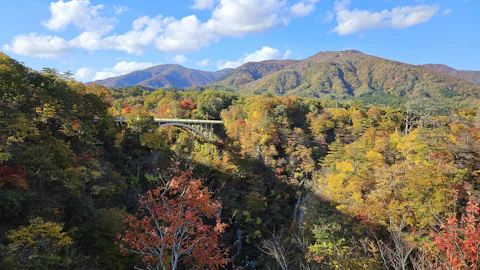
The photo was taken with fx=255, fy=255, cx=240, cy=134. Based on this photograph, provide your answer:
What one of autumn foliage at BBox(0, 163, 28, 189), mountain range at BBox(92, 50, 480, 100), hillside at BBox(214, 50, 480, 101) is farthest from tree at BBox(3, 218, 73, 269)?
hillside at BBox(214, 50, 480, 101)

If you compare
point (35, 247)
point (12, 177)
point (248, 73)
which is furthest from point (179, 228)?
point (248, 73)

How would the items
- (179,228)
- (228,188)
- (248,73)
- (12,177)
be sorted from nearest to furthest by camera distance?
(179,228), (12,177), (228,188), (248,73)

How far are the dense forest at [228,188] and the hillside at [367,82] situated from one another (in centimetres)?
Answer: 6672

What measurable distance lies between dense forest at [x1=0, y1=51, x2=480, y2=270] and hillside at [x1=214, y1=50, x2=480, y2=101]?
6672 centimetres

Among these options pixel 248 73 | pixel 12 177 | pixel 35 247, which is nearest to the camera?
pixel 35 247

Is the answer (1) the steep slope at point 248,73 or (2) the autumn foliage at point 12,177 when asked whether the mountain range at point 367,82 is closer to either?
(1) the steep slope at point 248,73

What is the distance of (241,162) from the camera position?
27.6 meters

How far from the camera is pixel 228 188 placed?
24.9 metres

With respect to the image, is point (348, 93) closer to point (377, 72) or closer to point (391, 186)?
point (377, 72)

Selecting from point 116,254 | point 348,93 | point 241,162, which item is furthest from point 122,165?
point 348,93

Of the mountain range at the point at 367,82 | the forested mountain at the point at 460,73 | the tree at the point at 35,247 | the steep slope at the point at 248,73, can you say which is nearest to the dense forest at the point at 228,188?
the tree at the point at 35,247

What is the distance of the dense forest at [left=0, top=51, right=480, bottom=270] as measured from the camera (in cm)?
759

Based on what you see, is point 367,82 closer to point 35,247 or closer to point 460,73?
point 460,73

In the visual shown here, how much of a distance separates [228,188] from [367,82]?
337ft
